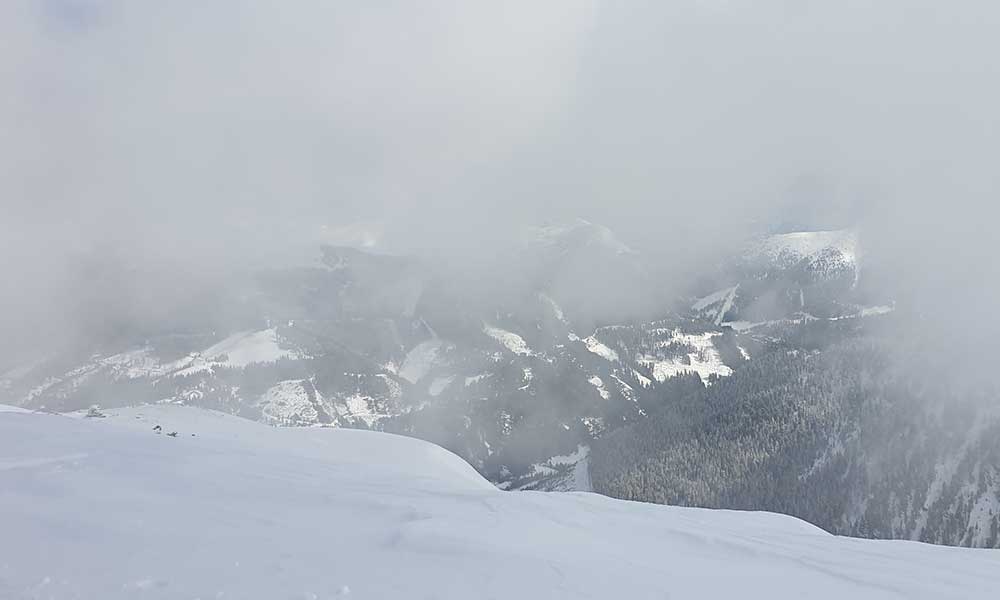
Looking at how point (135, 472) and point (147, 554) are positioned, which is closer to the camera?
point (147, 554)

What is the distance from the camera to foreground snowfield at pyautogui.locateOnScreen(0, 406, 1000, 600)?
14.1 m

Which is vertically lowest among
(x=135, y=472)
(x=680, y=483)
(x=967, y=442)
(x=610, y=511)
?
(x=680, y=483)

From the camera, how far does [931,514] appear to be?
164 meters

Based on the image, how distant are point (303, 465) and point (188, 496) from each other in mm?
A: 8516

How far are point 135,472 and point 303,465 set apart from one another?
7.41m

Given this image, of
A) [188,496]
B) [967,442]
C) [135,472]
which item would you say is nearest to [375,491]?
[188,496]

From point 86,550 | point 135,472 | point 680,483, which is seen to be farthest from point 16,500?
point 680,483

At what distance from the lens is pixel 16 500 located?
19016 mm

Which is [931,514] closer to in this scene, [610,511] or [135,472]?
[610,511]

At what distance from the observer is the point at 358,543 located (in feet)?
55.1

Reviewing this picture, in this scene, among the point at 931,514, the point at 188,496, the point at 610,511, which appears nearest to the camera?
the point at 188,496

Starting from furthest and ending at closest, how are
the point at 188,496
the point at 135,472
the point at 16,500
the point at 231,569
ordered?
the point at 135,472, the point at 188,496, the point at 16,500, the point at 231,569

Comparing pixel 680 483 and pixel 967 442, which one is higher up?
pixel 967 442

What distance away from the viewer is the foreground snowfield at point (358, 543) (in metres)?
14.1
